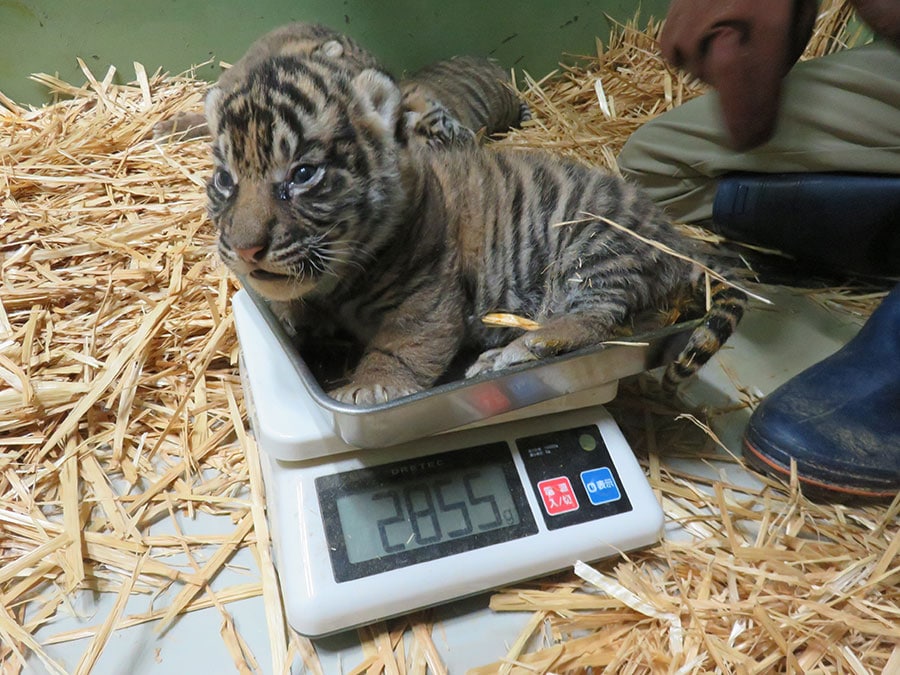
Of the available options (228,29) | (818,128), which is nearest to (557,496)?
(818,128)

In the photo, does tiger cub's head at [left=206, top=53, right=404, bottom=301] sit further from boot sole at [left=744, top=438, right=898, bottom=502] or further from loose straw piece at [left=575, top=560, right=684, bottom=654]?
boot sole at [left=744, top=438, right=898, bottom=502]

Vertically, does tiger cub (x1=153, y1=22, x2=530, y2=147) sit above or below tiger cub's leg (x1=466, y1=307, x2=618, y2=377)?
above

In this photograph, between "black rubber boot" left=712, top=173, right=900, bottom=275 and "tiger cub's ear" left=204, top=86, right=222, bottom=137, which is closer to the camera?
"tiger cub's ear" left=204, top=86, right=222, bottom=137

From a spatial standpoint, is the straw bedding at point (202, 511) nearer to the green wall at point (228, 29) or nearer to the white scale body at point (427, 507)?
the white scale body at point (427, 507)

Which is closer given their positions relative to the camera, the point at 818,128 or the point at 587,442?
the point at 587,442

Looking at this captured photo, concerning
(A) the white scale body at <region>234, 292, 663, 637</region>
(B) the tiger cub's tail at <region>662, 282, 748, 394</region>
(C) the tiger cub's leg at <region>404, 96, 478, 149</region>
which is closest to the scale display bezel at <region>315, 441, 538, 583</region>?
(A) the white scale body at <region>234, 292, 663, 637</region>

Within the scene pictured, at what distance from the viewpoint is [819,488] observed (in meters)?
1.14

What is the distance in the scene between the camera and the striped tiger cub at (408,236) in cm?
106

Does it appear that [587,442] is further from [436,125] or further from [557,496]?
[436,125]

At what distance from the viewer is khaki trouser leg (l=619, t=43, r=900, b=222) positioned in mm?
1503

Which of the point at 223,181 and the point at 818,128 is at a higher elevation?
the point at 223,181

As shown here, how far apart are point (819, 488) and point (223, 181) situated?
112 cm

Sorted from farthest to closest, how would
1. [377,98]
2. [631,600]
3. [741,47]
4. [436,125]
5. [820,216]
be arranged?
[436,125], [820,216], [377,98], [631,600], [741,47]

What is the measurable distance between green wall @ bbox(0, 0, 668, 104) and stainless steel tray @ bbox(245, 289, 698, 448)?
56.9 inches
